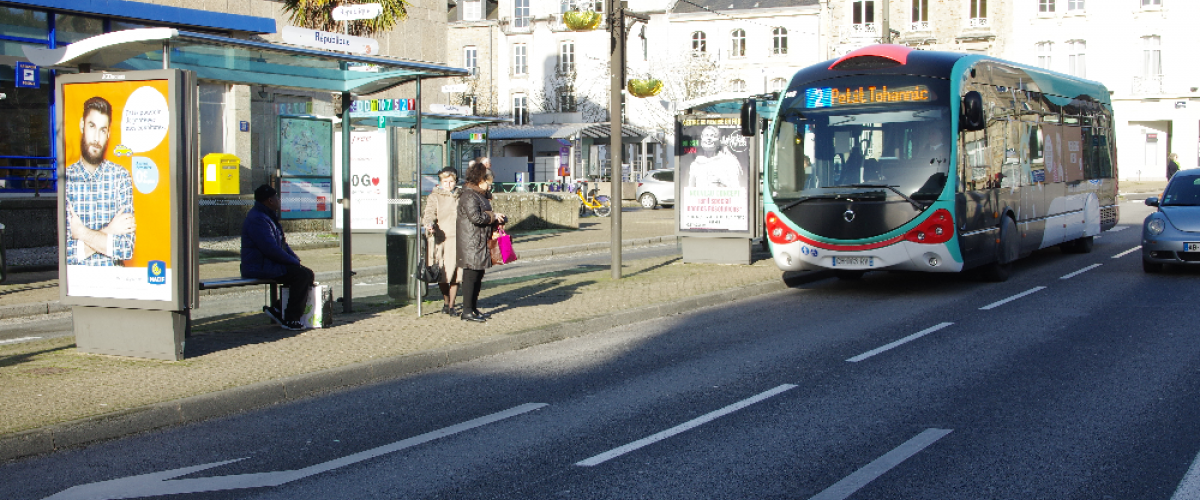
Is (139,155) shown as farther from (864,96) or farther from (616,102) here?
(864,96)

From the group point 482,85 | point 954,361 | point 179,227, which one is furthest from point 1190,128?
point 179,227

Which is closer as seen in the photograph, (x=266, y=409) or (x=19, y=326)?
(x=266, y=409)

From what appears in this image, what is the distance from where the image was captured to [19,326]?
36.9 ft

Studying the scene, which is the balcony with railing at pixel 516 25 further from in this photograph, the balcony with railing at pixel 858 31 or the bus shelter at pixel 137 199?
the bus shelter at pixel 137 199

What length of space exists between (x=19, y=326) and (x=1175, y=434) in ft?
35.4

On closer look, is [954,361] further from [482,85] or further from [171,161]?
[482,85]

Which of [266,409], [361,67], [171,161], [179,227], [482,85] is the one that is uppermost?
[482,85]

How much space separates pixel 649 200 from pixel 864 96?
2702 centimetres

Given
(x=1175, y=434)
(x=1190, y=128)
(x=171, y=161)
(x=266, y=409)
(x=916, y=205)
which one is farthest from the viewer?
(x=1190, y=128)

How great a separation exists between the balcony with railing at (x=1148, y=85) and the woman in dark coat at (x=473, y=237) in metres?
55.4

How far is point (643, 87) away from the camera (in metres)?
17.9

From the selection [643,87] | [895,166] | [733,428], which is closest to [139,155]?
[733,428]

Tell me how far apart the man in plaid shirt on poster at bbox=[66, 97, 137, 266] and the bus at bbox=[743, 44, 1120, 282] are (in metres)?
8.05

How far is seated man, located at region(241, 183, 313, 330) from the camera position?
995cm
